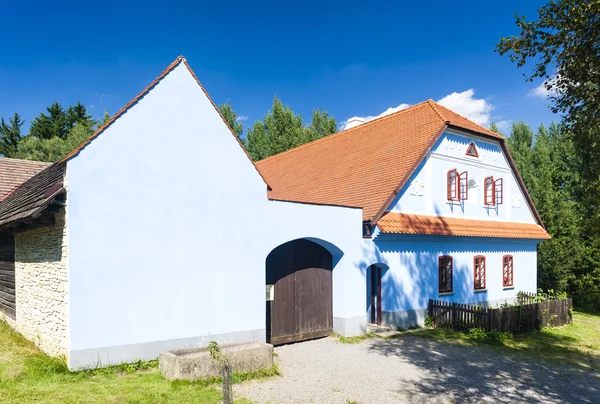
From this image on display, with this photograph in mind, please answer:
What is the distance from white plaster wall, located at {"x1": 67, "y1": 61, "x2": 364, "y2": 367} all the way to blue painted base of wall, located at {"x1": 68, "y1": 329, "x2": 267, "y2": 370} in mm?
40

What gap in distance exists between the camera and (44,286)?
9.88m

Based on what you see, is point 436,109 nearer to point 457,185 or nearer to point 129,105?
point 457,185

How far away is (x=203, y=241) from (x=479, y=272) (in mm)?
11723

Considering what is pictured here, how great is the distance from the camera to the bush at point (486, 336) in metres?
12.9

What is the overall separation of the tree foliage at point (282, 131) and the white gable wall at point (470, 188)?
18327mm

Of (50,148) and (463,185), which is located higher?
(50,148)

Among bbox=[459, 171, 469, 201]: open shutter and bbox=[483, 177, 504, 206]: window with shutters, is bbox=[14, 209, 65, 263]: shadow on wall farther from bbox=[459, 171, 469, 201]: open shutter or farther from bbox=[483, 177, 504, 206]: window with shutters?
bbox=[483, 177, 504, 206]: window with shutters

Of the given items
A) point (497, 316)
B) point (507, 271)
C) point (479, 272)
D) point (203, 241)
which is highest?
point (203, 241)

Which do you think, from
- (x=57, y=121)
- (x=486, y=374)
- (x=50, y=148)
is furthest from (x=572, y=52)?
(x=57, y=121)

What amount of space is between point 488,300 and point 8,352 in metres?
15.9

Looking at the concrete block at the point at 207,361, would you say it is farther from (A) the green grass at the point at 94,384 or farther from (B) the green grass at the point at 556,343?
(B) the green grass at the point at 556,343

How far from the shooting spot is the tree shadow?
8211 millimetres

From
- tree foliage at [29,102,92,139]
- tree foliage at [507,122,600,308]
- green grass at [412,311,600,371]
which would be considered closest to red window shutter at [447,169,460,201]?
green grass at [412,311,600,371]

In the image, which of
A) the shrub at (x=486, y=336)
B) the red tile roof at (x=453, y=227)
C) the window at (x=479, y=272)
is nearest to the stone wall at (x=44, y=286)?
the red tile roof at (x=453, y=227)
